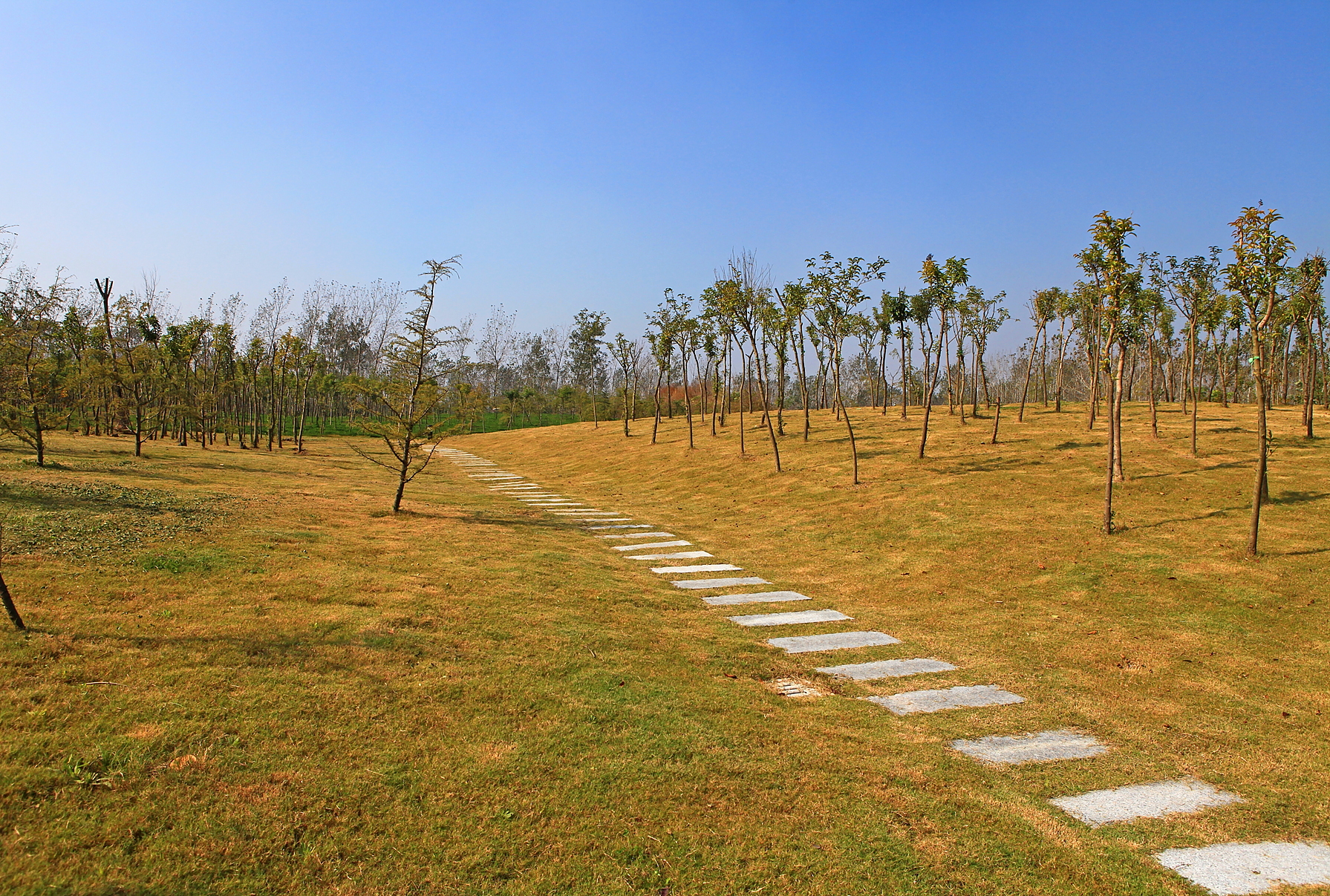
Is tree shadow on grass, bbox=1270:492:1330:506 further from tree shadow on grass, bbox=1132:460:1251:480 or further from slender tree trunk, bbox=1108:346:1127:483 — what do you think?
slender tree trunk, bbox=1108:346:1127:483

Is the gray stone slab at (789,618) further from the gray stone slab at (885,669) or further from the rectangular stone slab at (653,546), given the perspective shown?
the rectangular stone slab at (653,546)

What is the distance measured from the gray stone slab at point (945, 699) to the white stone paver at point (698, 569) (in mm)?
4967

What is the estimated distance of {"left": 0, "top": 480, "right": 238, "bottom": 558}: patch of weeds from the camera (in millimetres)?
6766

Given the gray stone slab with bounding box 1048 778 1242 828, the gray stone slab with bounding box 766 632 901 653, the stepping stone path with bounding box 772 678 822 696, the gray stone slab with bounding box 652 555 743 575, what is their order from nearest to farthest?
the gray stone slab with bounding box 1048 778 1242 828 < the stepping stone path with bounding box 772 678 822 696 < the gray stone slab with bounding box 766 632 901 653 < the gray stone slab with bounding box 652 555 743 575

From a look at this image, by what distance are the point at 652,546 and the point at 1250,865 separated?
979cm

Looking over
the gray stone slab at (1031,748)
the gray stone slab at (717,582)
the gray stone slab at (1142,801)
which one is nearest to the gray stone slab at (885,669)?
the gray stone slab at (1031,748)

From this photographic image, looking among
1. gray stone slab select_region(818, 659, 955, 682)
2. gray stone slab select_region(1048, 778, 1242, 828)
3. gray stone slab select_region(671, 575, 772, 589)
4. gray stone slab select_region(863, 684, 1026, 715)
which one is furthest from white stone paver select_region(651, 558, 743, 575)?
gray stone slab select_region(1048, 778, 1242, 828)

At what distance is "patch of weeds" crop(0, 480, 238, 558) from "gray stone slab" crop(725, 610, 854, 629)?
6914 mm

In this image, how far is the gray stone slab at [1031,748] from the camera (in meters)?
4.73

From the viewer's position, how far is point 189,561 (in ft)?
22.5

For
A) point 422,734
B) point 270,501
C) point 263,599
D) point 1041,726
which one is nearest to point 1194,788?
point 1041,726

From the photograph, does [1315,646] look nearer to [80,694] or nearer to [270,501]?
[80,694]

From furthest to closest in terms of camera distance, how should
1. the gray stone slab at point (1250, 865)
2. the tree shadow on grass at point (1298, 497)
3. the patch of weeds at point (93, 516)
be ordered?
the tree shadow on grass at point (1298, 497) → the patch of weeds at point (93, 516) → the gray stone slab at point (1250, 865)

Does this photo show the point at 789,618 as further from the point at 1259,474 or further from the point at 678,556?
the point at 1259,474
